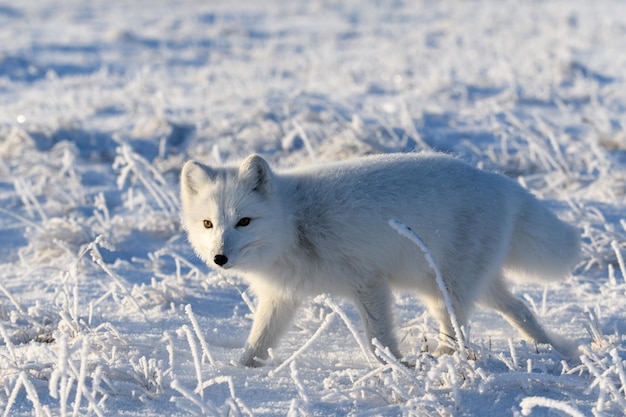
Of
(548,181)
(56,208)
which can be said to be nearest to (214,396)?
(56,208)

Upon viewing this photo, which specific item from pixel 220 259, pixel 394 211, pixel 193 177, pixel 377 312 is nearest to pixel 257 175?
pixel 193 177

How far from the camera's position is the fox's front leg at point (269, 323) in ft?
12.1

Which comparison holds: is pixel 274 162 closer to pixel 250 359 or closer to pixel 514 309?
pixel 514 309

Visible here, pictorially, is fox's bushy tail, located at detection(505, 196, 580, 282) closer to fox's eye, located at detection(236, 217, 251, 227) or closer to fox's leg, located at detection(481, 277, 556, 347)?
fox's leg, located at detection(481, 277, 556, 347)

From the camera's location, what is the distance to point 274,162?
25.7ft

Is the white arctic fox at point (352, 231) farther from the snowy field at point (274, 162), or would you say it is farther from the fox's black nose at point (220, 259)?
the snowy field at point (274, 162)

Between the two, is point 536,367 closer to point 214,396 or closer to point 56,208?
point 214,396

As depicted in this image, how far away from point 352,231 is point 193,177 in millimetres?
816

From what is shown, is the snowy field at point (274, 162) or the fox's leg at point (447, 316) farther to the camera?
the fox's leg at point (447, 316)

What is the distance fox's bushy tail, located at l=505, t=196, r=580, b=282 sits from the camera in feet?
13.2

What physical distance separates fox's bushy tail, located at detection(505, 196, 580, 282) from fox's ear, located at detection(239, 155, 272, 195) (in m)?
1.34

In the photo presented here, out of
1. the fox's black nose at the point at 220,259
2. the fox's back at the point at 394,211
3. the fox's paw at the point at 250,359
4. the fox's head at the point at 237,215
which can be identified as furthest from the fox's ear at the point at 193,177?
the fox's paw at the point at 250,359

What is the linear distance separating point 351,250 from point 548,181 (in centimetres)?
379

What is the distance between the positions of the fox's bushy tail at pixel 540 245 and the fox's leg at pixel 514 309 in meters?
0.17
